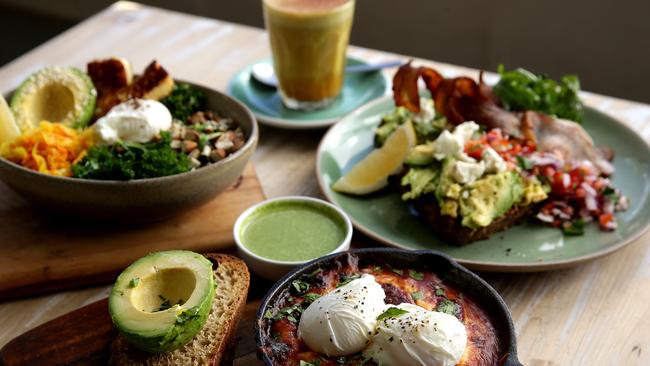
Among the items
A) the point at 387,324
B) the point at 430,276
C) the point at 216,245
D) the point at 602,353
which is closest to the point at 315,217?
the point at 216,245

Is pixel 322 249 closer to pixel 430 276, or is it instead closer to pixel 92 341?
pixel 430 276

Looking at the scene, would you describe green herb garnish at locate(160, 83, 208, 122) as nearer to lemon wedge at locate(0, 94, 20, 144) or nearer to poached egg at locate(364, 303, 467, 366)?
lemon wedge at locate(0, 94, 20, 144)

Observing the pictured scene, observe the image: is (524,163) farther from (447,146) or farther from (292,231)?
(292,231)

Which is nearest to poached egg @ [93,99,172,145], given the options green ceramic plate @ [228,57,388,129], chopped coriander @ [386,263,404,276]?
green ceramic plate @ [228,57,388,129]

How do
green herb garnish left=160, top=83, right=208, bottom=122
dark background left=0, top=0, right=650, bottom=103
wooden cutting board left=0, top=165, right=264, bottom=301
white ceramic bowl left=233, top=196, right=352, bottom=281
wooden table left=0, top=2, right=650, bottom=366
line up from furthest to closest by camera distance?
dark background left=0, top=0, right=650, bottom=103 < green herb garnish left=160, top=83, right=208, bottom=122 < wooden cutting board left=0, top=165, right=264, bottom=301 < white ceramic bowl left=233, top=196, right=352, bottom=281 < wooden table left=0, top=2, right=650, bottom=366

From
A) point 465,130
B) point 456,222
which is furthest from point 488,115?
point 456,222

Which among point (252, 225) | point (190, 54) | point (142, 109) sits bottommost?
point (190, 54)

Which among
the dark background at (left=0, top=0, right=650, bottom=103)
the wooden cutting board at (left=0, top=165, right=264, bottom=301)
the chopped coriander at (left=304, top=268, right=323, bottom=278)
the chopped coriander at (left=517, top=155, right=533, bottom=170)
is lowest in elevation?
the dark background at (left=0, top=0, right=650, bottom=103)
